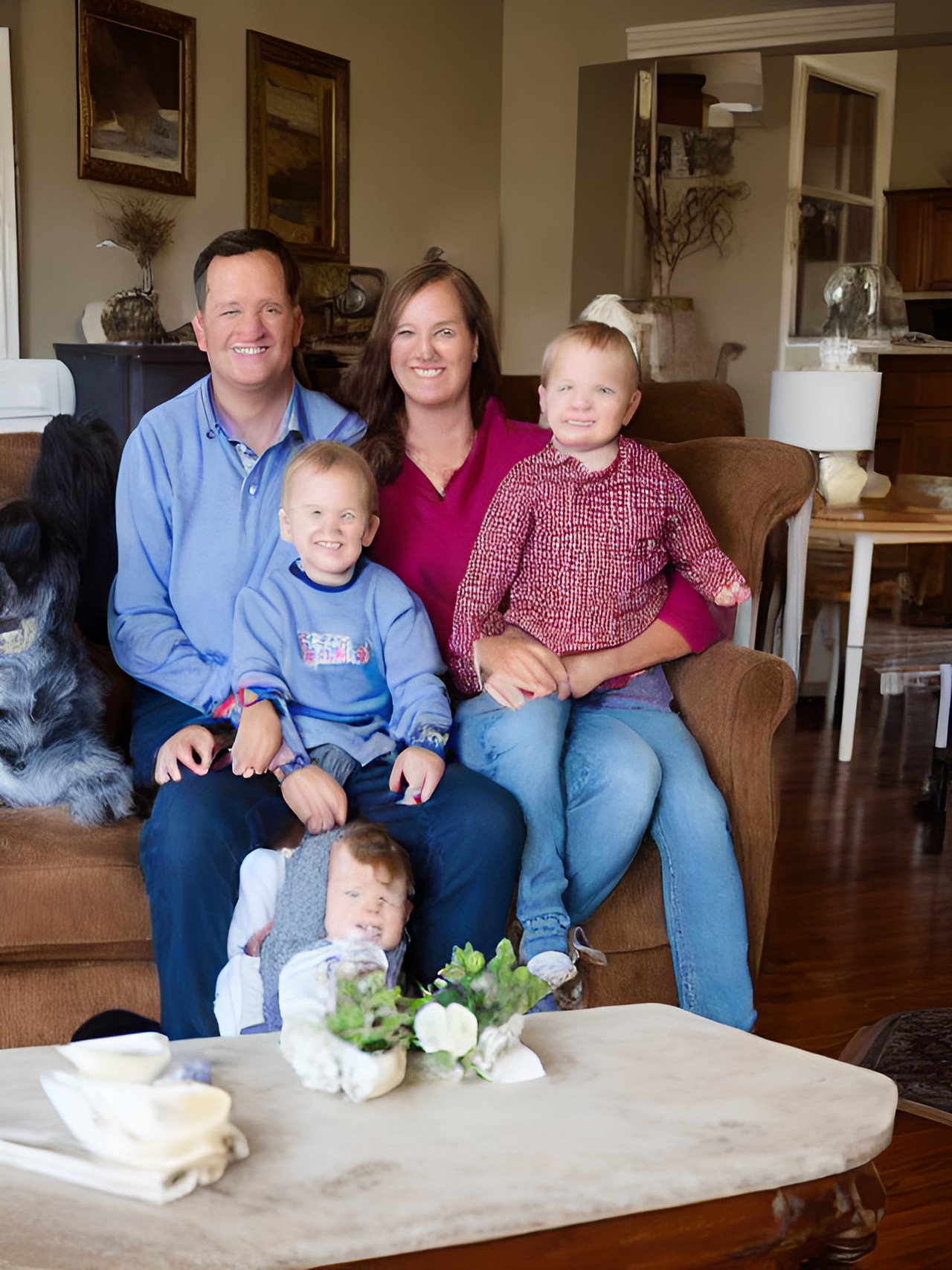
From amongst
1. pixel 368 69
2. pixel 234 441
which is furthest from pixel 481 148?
pixel 234 441

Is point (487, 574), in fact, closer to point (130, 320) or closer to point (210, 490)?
point (210, 490)

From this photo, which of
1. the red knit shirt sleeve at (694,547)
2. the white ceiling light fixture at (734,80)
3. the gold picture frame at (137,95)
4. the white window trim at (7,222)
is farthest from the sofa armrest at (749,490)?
the white ceiling light fixture at (734,80)

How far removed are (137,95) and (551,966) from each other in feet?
13.1

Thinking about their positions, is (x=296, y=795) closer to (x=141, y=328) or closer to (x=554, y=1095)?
(x=554, y=1095)

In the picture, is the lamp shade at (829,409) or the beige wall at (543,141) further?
the beige wall at (543,141)

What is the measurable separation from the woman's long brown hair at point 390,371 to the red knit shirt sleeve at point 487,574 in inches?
7.1

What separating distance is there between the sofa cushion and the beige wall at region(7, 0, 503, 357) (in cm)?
310

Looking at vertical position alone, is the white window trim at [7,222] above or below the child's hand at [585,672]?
above

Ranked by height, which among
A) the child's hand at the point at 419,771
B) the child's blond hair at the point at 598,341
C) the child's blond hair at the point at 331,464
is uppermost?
the child's blond hair at the point at 598,341

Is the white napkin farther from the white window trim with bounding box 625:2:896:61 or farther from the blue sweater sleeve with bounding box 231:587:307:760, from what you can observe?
the white window trim with bounding box 625:2:896:61

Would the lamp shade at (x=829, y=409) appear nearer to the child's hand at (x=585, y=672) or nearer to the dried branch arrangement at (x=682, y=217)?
the child's hand at (x=585, y=672)

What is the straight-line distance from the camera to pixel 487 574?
1.96 m

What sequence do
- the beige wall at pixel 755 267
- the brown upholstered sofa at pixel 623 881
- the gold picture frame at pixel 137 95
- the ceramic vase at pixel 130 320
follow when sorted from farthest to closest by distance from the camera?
the beige wall at pixel 755 267 < the gold picture frame at pixel 137 95 < the ceramic vase at pixel 130 320 < the brown upholstered sofa at pixel 623 881

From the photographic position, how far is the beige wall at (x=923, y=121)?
5.93 metres
